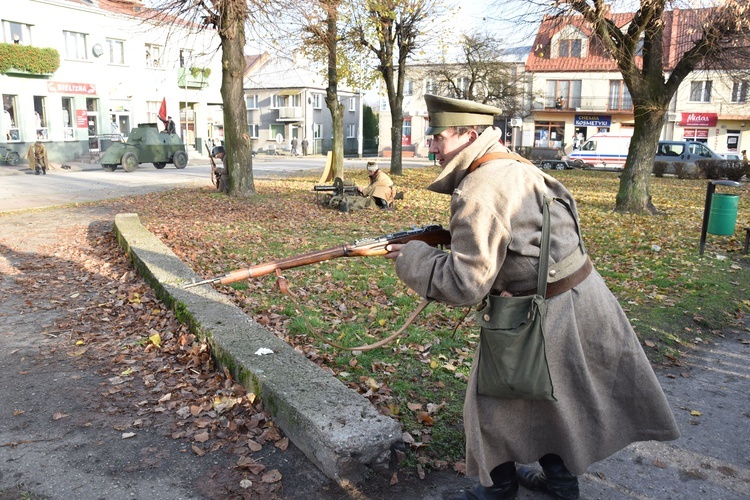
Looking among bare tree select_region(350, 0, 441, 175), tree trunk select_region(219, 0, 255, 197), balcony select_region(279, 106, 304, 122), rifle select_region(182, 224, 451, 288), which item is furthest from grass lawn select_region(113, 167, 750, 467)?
balcony select_region(279, 106, 304, 122)

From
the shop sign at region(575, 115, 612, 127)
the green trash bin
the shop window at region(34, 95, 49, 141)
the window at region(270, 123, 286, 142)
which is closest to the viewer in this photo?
the green trash bin

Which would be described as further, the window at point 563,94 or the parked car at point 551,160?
the window at point 563,94

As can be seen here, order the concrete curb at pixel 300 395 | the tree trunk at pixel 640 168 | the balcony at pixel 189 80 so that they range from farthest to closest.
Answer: the balcony at pixel 189 80 → the tree trunk at pixel 640 168 → the concrete curb at pixel 300 395

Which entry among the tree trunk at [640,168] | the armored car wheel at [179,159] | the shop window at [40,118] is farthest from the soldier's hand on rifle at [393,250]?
the shop window at [40,118]

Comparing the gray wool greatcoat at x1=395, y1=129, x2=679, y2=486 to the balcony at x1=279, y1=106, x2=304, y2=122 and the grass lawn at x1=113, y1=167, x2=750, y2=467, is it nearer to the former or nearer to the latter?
the grass lawn at x1=113, y1=167, x2=750, y2=467

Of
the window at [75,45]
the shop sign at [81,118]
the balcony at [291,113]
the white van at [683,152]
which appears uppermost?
the window at [75,45]

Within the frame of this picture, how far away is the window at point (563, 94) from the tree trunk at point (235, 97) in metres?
40.9

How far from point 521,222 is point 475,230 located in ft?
0.74

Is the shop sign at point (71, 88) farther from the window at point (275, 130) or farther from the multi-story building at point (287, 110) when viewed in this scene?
the window at point (275, 130)

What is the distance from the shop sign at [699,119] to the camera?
157 feet

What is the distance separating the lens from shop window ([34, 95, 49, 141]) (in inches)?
1340

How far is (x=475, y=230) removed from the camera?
2.41 meters

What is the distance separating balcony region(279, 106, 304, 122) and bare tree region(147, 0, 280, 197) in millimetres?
44759

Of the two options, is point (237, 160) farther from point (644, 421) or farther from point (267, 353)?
point (644, 421)
